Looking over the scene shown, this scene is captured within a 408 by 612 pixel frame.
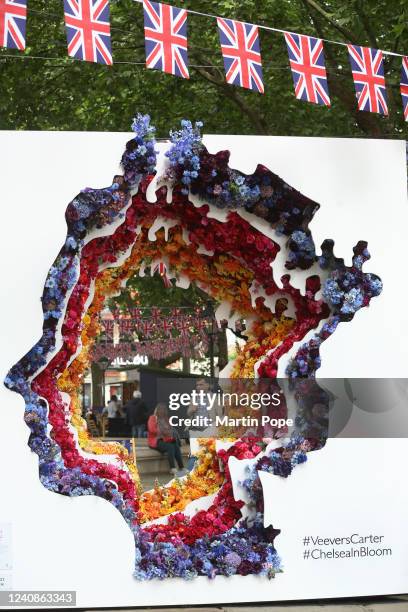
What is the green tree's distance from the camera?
12.0 m

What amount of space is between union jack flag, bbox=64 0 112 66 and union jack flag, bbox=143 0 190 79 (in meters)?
0.33

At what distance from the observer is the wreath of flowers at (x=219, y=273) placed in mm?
6742

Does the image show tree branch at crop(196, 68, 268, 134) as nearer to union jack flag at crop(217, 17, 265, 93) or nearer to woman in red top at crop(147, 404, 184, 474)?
union jack flag at crop(217, 17, 265, 93)

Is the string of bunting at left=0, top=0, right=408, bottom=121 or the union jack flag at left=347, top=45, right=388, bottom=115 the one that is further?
the union jack flag at left=347, top=45, right=388, bottom=115

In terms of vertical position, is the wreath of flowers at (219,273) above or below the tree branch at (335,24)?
below

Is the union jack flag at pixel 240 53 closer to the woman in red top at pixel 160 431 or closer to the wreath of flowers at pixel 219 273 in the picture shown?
the wreath of flowers at pixel 219 273

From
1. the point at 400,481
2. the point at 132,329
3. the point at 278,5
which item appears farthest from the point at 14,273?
the point at 278,5

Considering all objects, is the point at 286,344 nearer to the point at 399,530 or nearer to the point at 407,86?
the point at 399,530

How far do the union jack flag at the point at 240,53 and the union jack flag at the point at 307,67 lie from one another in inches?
12.7

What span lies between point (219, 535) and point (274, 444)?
2.61ft

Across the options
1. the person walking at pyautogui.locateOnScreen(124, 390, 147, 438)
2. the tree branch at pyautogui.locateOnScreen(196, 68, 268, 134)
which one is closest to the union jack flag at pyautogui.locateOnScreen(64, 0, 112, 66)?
the person walking at pyautogui.locateOnScreen(124, 390, 147, 438)

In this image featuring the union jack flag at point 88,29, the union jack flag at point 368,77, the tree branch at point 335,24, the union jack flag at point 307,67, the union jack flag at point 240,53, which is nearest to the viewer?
the union jack flag at point 88,29

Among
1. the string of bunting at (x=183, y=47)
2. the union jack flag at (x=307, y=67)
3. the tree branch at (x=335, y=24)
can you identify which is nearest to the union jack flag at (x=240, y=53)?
the string of bunting at (x=183, y=47)

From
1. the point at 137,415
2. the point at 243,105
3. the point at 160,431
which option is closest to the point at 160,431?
the point at 160,431
